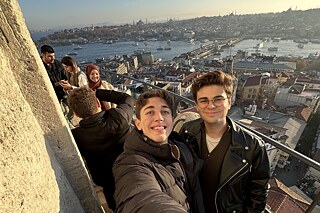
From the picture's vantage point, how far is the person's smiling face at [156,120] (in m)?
1.23

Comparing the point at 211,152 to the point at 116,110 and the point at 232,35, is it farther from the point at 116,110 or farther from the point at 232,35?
the point at 232,35

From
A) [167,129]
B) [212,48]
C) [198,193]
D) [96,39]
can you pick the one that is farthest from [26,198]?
[96,39]

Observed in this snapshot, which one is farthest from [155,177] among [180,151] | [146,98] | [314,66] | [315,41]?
[315,41]

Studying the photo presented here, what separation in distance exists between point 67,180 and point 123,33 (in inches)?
4591

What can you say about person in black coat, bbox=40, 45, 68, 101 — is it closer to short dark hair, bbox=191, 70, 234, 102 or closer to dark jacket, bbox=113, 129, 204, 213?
short dark hair, bbox=191, 70, 234, 102

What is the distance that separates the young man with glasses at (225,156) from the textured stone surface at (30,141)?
0.73m

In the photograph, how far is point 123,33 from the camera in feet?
366

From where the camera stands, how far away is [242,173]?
1462 mm

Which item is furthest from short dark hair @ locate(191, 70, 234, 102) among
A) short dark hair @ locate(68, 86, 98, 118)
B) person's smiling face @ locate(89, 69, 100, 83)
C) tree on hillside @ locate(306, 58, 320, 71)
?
tree on hillside @ locate(306, 58, 320, 71)

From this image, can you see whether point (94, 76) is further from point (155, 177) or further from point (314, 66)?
point (314, 66)

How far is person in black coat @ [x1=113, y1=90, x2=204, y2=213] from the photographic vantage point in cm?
89

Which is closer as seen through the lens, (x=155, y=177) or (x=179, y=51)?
(x=155, y=177)

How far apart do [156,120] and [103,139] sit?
0.53 meters

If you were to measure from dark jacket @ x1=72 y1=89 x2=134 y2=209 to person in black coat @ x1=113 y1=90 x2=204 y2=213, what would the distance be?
36cm
